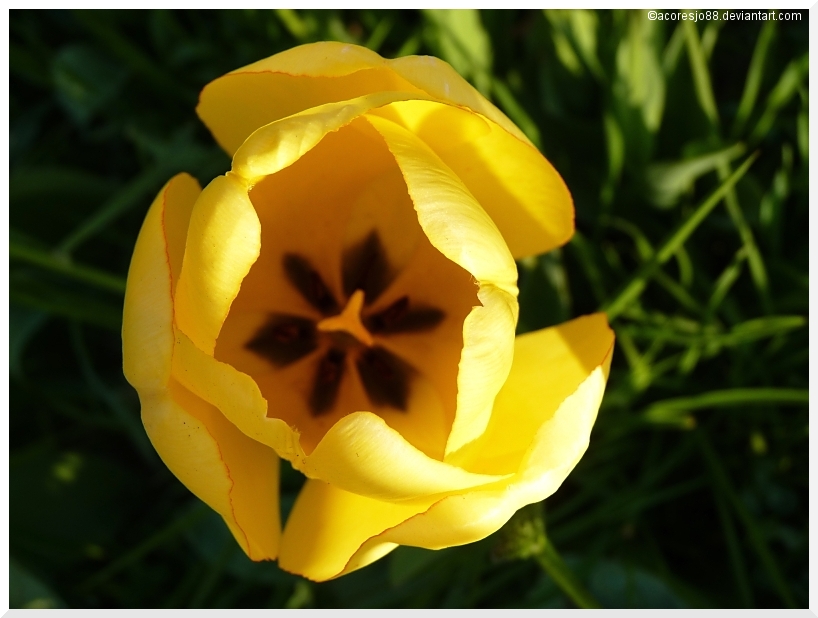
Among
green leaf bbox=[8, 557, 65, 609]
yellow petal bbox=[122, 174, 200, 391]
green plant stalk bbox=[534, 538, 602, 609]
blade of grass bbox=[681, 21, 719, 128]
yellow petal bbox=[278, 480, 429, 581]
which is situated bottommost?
green leaf bbox=[8, 557, 65, 609]

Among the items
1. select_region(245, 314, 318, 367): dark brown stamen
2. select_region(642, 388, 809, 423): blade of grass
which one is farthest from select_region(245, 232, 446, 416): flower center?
select_region(642, 388, 809, 423): blade of grass

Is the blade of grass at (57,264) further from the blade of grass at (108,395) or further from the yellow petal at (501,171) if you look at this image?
the yellow petal at (501,171)

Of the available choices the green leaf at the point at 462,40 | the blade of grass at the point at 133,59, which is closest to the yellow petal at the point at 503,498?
the green leaf at the point at 462,40

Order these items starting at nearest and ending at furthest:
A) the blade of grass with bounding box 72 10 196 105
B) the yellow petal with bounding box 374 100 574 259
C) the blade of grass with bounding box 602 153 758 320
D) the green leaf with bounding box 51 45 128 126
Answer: the yellow petal with bounding box 374 100 574 259
the blade of grass with bounding box 602 153 758 320
the blade of grass with bounding box 72 10 196 105
the green leaf with bounding box 51 45 128 126

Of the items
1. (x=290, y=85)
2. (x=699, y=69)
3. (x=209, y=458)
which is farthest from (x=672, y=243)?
(x=209, y=458)

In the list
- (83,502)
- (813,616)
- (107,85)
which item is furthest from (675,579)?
(107,85)

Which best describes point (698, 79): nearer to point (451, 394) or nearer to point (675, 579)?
point (451, 394)

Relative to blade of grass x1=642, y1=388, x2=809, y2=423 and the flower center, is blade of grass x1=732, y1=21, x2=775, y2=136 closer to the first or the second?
blade of grass x1=642, y1=388, x2=809, y2=423
